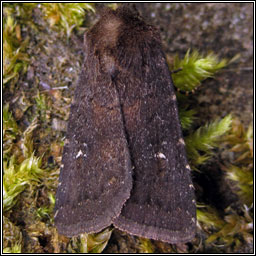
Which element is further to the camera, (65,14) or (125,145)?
(65,14)

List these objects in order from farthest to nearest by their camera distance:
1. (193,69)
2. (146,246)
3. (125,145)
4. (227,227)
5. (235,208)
A: (193,69) → (235,208) → (227,227) → (146,246) → (125,145)

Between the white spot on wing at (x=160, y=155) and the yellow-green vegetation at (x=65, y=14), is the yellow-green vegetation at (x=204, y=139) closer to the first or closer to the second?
the white spot on wing at (x=160, y=155)

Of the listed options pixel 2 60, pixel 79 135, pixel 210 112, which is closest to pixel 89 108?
pixel 79 135

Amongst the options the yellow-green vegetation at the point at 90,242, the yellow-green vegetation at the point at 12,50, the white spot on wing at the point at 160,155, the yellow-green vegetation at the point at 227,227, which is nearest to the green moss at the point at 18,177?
the yellow-green vegetation at the point at 90,242

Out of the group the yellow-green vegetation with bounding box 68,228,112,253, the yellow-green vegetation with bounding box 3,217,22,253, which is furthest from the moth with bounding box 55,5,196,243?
the yellow-green vegetation with bounding box 3,217,22,253

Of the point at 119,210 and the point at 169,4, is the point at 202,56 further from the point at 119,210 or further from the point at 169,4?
the point at 119,210

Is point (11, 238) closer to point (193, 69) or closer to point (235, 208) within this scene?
point (235, 208)

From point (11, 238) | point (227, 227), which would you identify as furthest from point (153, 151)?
point (11, 238)

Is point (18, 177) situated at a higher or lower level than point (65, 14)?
lower
